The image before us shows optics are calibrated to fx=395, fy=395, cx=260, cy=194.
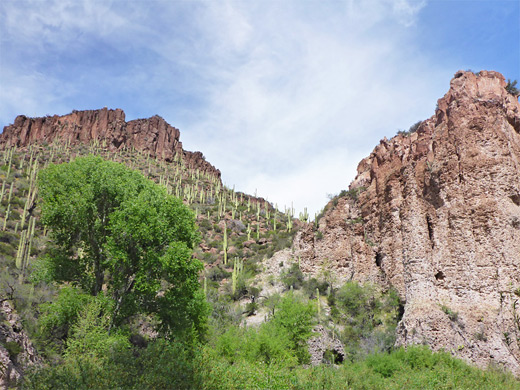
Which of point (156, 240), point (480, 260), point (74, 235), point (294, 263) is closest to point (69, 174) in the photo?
point (74, 235)

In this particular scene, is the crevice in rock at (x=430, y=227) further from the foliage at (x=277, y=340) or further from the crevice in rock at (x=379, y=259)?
the foliage at (x=277, y=340)

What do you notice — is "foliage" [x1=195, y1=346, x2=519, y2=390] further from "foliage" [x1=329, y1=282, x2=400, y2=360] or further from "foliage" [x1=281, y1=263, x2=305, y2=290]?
"foliage" [x1=281, y1=263, x2=305, y2=290]

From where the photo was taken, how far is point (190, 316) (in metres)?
16.9

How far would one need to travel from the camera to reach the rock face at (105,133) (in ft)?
266

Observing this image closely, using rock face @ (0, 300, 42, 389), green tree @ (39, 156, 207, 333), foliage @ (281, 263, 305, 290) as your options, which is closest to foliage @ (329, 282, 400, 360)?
foliage @ (281, 263, 305, 290)

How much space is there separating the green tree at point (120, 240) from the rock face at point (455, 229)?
Result: 16.3 meters

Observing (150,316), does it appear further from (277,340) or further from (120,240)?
(120,240)

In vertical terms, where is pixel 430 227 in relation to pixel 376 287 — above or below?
above

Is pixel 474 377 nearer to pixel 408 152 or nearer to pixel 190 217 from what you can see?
pixel 190 217

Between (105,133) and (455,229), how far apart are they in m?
75.0

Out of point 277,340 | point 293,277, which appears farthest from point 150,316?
point 293,277

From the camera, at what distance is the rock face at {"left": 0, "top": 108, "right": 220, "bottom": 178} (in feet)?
266

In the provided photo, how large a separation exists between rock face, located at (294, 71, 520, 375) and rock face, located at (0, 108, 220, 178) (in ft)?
197

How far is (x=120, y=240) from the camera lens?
1483 centimetres
